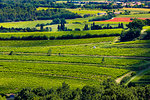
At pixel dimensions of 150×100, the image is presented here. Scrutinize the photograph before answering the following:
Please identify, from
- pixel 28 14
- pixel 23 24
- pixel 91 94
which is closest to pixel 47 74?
pixel 91 94

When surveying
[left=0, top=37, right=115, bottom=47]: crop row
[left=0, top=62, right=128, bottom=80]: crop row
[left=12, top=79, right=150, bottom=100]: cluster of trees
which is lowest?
[left=0, top=62, right=128, bottom=80]: crop row

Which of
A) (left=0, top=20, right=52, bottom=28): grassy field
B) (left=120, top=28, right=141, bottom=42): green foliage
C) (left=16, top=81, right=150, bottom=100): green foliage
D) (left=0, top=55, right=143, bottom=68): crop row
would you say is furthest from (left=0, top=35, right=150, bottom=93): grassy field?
(left=0, top=20, right=52, bottom=28): grassy field

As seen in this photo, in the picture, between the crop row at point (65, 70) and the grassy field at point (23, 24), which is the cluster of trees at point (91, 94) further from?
the grassy field at point (23, 24)

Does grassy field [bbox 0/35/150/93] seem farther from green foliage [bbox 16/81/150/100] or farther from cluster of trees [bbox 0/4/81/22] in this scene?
cluster of trees [bbox 0/4/81/22]

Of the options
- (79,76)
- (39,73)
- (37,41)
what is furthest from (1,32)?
(79,76)

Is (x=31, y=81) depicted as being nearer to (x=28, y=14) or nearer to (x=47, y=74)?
(x=47, y=74)

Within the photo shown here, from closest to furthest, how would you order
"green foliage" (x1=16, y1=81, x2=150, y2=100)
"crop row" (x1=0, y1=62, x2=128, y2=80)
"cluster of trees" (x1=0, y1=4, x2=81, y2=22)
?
"green foliage" (x1=16, y1=81, x2=150, y2=100) < "crop row" (x1=0, y1=62, x2=128, y2=80) < "cluster of trees" (x1=0, y1=4, x2=81, y2=22)

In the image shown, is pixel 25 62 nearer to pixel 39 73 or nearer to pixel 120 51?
pixel 39 73

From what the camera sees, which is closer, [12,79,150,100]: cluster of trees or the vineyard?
[12,79,150,100]: cluster of trees
